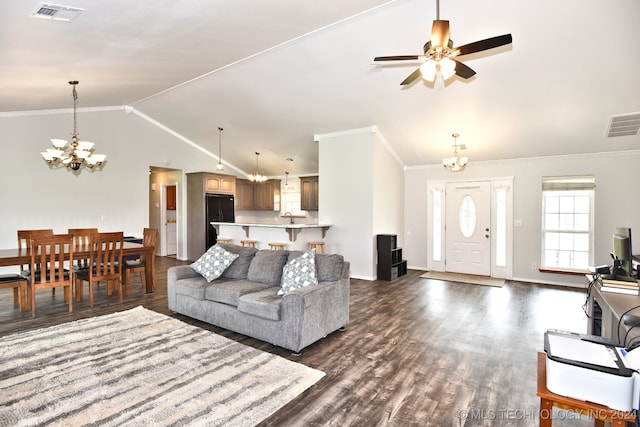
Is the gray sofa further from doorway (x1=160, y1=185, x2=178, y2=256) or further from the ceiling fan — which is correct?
doorway (x1=160, y1=185, x2=178, y2=256)

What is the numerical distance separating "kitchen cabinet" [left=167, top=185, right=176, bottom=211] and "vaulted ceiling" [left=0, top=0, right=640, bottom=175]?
3.06 m

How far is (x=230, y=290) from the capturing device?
A: 351cm

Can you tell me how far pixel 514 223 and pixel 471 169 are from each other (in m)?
1.39

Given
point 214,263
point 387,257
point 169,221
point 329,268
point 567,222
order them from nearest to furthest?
point 329,268 < point 214,263 < point 567,222 < point 387,257 < point 169,221

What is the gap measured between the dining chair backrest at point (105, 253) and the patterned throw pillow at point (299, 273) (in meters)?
2.56

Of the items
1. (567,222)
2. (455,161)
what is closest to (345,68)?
(455,161)

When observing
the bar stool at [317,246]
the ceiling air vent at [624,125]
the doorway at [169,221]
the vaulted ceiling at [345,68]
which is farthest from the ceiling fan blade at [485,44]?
the doorway at [169,221]

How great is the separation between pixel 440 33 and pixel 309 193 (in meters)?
6.53

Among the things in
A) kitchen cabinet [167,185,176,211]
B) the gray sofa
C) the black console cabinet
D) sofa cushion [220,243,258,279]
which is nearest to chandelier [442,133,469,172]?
the black console cabinet

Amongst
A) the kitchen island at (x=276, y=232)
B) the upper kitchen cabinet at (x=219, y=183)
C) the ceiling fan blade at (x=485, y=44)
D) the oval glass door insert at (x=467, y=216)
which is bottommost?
the kitchen island at (x=276, y=232)

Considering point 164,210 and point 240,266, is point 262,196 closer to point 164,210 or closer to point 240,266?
point 164,210

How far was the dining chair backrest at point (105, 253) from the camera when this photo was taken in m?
4.36

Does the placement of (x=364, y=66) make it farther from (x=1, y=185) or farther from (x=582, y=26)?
(x=1, y=185)

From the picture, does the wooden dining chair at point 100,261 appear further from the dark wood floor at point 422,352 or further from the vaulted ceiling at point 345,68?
the vaulted ceiling at point 345,68
